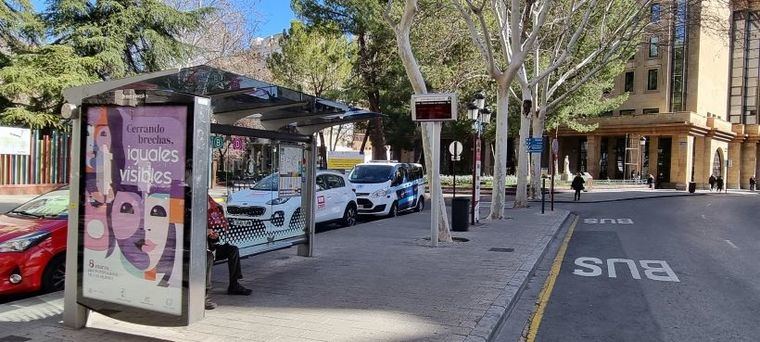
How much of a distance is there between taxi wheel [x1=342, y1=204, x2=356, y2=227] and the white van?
155cm

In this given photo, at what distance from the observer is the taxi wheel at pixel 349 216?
1578 centimetres

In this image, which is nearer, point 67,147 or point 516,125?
point 67,147

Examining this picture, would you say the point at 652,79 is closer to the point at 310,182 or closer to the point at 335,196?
the point at 335,196

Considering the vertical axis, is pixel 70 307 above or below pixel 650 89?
below

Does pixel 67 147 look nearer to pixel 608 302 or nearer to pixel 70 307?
pixel 70 307

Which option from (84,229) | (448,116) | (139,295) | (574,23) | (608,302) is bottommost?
(608,302)

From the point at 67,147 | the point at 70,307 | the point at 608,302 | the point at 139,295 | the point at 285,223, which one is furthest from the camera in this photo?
the point at 67,147

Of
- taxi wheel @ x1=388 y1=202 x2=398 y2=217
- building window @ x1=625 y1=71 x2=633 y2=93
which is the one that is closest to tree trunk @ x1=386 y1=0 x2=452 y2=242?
taxi wheel @ x1=388 y1=202 x2=398 y2=217

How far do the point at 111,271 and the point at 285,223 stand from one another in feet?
12.5

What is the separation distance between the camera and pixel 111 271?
4.96 metres

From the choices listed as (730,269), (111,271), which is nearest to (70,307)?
(111,271)

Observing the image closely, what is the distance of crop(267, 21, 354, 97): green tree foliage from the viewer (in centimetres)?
3919

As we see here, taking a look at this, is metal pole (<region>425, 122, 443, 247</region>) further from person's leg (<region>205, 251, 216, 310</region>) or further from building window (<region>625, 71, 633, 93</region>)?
building window (<region>625, 71, 633, 93</region>)

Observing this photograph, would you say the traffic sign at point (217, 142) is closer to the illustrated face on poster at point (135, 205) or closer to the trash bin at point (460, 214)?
the illustrated face on poster at point (135, 205)
